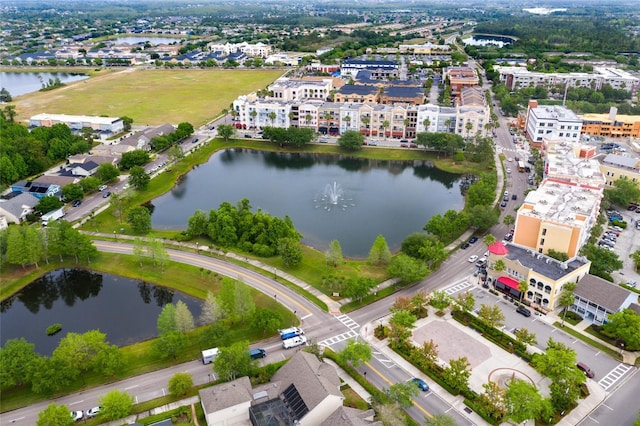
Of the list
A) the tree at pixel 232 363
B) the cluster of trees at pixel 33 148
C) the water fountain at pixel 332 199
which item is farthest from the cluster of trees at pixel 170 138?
the tree at pixel 232 363

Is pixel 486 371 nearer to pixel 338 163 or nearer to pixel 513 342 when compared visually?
pixel 513 342

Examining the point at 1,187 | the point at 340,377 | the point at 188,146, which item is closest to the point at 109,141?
the point at 188,146

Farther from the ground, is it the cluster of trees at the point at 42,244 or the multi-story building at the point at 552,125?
the multi-story building at the point at 552,125

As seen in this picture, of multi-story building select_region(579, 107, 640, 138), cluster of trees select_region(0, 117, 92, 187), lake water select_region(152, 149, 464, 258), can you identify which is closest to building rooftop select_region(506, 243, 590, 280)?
lake water select_region(152, 149, 464, 258)

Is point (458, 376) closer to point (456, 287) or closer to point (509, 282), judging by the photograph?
point (456, 287)

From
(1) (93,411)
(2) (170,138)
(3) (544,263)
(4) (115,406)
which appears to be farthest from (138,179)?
(3) (544,263)

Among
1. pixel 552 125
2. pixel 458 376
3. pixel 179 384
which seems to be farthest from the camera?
pixel 552 125

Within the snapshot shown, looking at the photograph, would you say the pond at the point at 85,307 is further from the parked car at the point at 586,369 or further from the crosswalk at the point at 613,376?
the crosswalk at the point at 613,376
